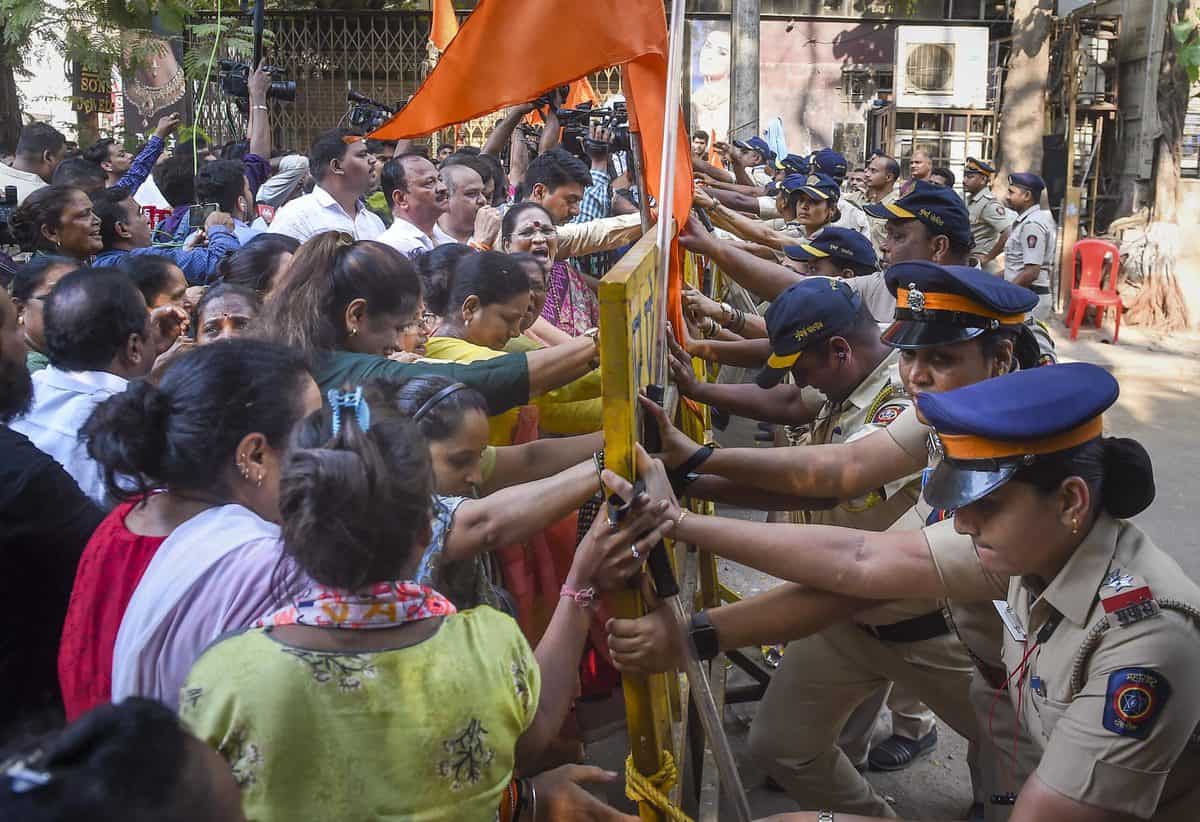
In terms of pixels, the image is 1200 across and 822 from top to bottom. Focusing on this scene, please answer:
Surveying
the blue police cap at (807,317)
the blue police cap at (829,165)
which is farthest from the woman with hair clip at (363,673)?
the blue police cap at (829,165)

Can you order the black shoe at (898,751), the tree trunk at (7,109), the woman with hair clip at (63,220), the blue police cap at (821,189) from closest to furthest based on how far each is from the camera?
the black shoe at (898,751)
the woman with hair clip at (63,220)
the blue police cap at (821,189)
the tree trunk at (7,109)

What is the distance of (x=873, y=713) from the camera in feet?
12.0

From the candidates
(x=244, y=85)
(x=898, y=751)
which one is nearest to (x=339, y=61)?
(x=244, y=85)

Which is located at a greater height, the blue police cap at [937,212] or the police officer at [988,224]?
the blue police cap at [937,212]

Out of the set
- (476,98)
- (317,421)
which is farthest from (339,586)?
(476,98)

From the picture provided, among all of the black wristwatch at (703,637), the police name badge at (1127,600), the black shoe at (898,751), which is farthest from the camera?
the black shoe at (898,751)

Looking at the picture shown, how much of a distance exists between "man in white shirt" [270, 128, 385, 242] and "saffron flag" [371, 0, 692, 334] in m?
1.84

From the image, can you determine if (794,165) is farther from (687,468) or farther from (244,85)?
(687,468)

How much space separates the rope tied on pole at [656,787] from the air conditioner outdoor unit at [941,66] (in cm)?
1766

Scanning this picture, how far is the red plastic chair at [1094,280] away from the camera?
11930mm

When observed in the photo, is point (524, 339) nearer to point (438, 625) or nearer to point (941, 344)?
point (941, 344)

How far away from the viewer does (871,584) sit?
2.40 m

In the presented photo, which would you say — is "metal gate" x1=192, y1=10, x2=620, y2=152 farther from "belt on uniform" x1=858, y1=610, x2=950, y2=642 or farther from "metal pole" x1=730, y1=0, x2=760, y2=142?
"belt on uniform" x1=858, y1=610, x2=950, y2=642

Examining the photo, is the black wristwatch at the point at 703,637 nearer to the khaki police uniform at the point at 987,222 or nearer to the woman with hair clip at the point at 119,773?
the woman with hair clip at the point at 119,773
